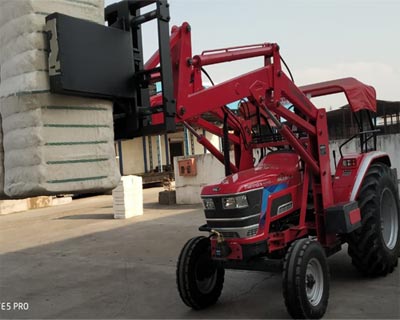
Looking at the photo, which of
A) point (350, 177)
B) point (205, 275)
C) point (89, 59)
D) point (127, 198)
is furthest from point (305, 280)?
point (127, 198)

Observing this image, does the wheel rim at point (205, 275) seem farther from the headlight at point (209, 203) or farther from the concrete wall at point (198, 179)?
the concrete wall at point (198, 179)

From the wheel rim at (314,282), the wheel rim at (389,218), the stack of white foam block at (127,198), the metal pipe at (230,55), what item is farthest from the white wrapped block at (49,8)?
the stack of white foam block at (127,198)

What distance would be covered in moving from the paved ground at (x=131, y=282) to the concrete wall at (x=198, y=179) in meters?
3.12

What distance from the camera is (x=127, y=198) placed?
43.8ft

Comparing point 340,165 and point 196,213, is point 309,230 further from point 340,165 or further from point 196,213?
point 196,213

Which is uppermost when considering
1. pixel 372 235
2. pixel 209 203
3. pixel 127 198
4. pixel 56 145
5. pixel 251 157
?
pixel 56 145

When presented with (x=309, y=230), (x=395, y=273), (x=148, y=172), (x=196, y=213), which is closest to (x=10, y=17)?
(x=309, y=230)

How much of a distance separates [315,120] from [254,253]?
68.5 inches

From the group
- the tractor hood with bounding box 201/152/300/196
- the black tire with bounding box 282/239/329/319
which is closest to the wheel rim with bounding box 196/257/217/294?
the tractor hood with bounding box 201/152/300/196

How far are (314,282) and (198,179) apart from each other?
10.3 meters

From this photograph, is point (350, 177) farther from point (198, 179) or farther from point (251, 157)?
point (198, 179)

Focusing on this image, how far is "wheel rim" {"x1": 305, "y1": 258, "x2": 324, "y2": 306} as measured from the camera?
463cm

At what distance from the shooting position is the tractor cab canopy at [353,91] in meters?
5.95

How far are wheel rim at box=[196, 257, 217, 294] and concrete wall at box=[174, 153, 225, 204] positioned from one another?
903 centimetres
